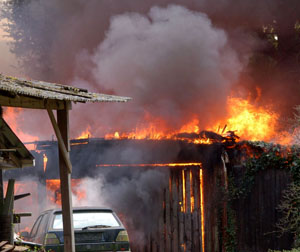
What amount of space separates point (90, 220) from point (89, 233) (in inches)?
13.1

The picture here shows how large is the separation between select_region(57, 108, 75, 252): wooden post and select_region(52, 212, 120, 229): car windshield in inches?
52.6

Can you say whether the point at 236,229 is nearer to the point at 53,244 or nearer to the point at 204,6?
the point at 53,244

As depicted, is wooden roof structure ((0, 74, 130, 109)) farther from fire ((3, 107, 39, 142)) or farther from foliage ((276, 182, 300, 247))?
fire ((3, 107, 39, 142))

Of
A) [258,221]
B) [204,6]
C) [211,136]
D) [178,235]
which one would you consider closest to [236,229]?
[258,221]

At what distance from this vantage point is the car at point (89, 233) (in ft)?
27.4

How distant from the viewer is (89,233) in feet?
28.2

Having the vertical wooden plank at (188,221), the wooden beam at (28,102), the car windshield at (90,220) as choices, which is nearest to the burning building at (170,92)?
the vertical wooden plank at (188,221)

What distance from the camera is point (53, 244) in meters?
8.32

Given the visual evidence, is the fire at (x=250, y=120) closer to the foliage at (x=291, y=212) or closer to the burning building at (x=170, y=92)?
the burning building at (x=170, y=92)

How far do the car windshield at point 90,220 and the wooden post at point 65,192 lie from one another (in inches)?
52.6

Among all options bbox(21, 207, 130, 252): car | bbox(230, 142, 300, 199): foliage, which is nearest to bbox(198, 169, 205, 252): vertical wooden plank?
bbox(230, 142, 300, 199): foliage

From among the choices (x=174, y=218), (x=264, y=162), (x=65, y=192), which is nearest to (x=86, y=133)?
(x=174, y=218)

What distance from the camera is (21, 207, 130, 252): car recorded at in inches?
329

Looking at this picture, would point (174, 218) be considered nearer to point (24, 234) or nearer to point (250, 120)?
point (24, 234)
